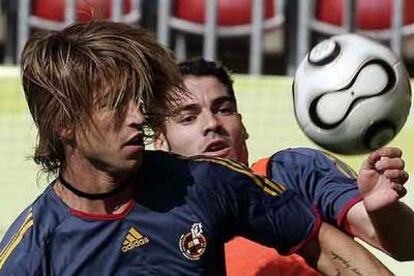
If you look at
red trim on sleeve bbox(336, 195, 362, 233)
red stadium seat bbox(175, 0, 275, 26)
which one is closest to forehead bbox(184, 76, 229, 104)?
red trim on sleeve bbox(336, 195, 362, 233)

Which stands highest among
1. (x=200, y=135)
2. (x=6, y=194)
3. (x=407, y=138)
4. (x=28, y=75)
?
(x=28, y=75)

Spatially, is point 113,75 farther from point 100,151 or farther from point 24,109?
point 24,109

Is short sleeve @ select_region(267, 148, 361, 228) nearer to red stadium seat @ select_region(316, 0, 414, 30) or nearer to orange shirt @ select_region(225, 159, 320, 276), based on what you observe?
orange shirt @ select_region(225, 159, 320, 276)

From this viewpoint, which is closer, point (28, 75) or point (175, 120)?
point (28, 75)

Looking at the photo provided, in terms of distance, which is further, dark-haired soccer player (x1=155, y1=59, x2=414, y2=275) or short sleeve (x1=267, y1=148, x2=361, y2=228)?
short sleeve (x1=267, y1=148, x2=361, y2=228)

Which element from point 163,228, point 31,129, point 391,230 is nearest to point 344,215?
point 391,230

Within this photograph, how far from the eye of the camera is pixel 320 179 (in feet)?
5.90

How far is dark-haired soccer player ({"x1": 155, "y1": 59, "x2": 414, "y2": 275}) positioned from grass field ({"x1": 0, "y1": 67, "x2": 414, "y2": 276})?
2.28 ft

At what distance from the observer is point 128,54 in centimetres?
146

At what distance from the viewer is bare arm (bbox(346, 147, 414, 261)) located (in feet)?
4.95

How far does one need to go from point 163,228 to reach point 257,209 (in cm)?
13

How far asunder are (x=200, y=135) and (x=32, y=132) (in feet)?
3.18

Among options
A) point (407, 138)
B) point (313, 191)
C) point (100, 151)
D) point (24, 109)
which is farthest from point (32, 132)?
point (100, 151)

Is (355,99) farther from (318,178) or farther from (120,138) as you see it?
(120,138)
